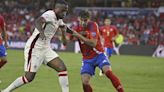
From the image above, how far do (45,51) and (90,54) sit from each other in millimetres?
1079

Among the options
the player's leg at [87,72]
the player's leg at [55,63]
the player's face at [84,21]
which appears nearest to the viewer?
the player's leg at [55,63]

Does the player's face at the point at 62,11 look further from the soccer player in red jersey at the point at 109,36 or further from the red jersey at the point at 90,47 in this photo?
the soccer player in red jersey at the point at 109,36

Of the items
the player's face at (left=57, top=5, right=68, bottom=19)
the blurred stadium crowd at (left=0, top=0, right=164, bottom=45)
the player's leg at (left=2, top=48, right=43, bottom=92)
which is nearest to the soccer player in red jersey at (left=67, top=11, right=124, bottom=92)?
the player's face at (left=57, top=5, right=68, bottom=19)

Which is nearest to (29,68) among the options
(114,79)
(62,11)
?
(62,11)

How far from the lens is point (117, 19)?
41.8 m

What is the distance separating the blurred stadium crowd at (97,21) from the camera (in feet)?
124

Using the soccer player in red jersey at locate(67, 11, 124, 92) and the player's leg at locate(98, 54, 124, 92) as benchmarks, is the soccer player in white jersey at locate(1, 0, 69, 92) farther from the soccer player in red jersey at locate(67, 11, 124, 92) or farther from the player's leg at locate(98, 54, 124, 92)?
the player's leg at locate(98, 54, 124, 92)

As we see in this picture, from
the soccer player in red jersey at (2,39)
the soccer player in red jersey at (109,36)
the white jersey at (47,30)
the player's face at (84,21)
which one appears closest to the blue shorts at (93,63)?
the player's face at (84,21)

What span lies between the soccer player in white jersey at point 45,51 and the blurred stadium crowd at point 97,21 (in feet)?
80.7

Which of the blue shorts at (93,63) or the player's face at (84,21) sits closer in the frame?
the player's face at (84,21)

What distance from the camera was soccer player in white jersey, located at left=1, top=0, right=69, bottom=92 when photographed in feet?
35.3

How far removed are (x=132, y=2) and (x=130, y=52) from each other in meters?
9.72

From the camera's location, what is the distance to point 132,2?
44.0 m

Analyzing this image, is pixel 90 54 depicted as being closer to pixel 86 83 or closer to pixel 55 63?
pixel 86 83
